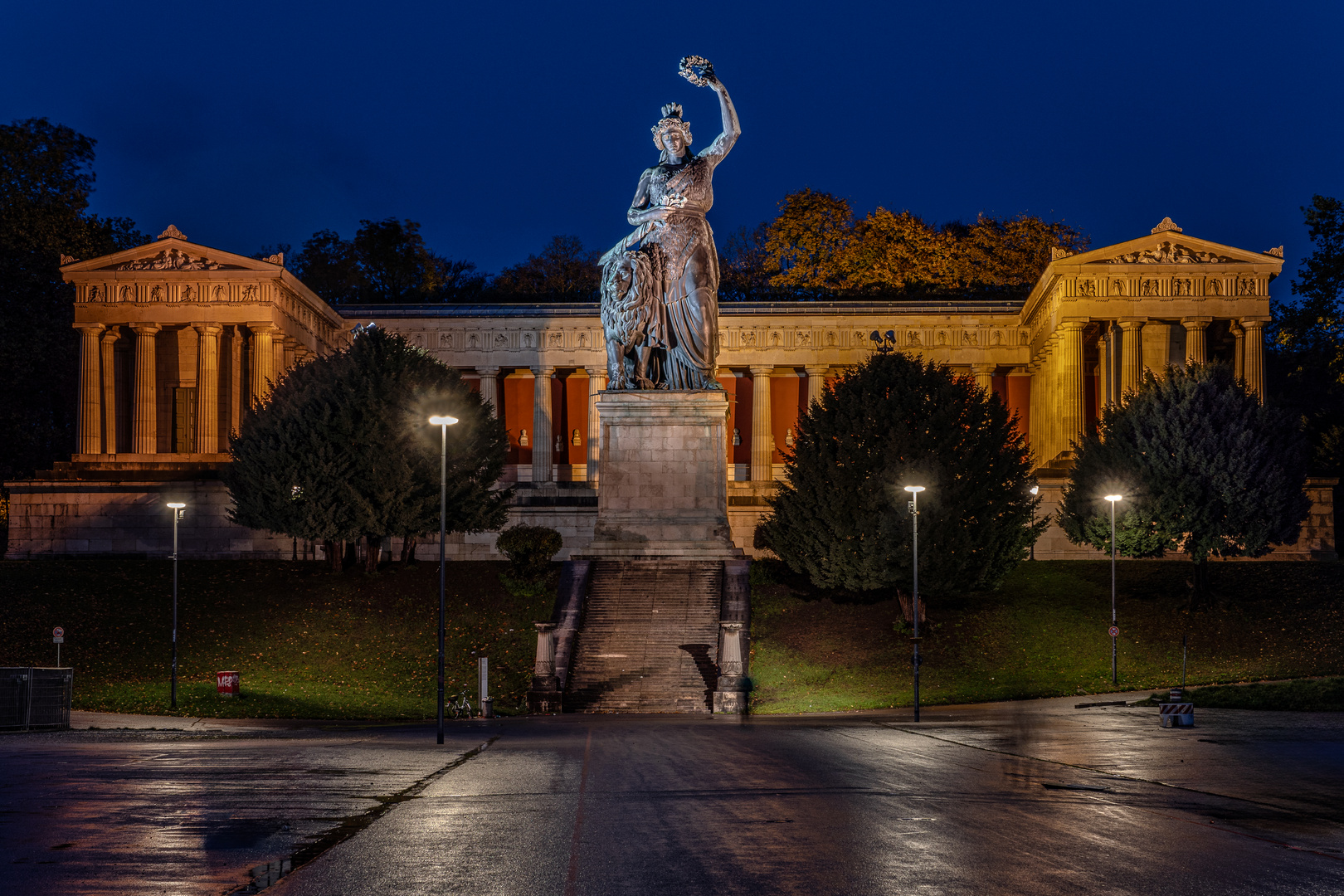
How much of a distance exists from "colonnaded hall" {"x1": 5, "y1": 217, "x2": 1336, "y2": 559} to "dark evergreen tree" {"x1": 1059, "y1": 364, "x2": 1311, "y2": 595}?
9.40 meters

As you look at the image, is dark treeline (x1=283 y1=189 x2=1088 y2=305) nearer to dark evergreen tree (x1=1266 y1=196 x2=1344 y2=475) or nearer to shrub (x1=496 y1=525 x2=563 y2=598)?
dark evergreen tree (x1=1266 y1=196 x2=1344 y2=475)

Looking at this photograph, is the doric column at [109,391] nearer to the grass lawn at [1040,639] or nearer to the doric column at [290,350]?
the doric column at [290,350]

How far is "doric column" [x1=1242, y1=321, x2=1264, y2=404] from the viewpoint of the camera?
71.6 meters

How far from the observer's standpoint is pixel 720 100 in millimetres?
45250

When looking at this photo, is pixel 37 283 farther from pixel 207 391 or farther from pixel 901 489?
pixel 901 489

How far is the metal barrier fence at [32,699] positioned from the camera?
99.1ft

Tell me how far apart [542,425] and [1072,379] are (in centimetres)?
3105

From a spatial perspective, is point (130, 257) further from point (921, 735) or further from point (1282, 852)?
point (1282, 852)

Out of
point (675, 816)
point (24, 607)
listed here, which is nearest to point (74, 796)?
point (675, 816)

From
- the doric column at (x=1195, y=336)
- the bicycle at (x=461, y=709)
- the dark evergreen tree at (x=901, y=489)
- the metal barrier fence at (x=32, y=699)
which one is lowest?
the bicycle at (x=461, y=709)

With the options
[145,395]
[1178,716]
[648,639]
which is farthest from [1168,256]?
[145,395]

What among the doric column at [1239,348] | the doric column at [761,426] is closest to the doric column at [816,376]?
the doric column at [761,426]

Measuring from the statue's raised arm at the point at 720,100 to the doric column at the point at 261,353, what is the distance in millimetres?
36899

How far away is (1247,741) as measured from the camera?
25.1 meters
